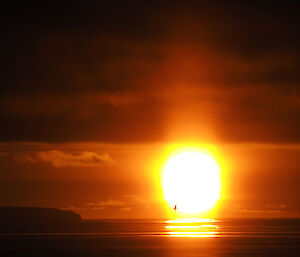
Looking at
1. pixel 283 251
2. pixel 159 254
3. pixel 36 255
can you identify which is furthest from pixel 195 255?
pixel 36 255

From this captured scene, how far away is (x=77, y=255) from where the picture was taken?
97.3 meters

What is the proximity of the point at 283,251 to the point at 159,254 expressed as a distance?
20523 mm

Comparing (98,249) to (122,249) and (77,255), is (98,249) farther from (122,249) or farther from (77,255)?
(77,255)

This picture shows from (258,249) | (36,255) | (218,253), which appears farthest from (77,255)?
(258,249)

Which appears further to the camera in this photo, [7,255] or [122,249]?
[122,249]

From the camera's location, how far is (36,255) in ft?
324

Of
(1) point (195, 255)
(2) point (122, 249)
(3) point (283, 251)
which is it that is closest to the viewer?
(1) point (195, 255)

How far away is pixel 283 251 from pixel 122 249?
27086mm

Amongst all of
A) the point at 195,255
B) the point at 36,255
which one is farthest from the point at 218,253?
the point at 36,255

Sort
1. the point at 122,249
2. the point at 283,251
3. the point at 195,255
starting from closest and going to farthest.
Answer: the point at 195,255
the point at 283,251
the point at 122,249

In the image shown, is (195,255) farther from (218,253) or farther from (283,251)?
(283,251)

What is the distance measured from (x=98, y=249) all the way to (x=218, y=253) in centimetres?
2172

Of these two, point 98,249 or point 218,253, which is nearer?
point 218,253

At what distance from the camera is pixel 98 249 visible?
10994 cm
